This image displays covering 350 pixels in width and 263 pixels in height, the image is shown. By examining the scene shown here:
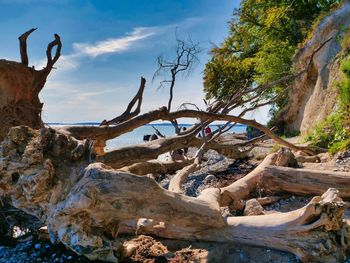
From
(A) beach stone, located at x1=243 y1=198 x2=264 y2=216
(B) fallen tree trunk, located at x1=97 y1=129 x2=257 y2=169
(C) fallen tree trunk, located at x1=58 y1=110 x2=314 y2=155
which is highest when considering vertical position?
(C) fallen tree trunk, located at x1=58 y1=110 x2=314 y2=155

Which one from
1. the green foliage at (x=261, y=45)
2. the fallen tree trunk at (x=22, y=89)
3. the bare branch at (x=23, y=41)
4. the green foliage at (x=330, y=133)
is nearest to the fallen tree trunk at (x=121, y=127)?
the fallen tree trunk at (x=22, y=89)

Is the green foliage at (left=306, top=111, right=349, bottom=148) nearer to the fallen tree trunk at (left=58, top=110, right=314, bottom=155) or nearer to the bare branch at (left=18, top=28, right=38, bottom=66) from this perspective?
the fallen tree trunk at (left=58, top=110, right=314, bottom=155)

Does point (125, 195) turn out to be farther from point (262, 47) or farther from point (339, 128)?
point (262, 47)

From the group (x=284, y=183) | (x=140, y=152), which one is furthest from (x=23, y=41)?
(x=284, y=183)

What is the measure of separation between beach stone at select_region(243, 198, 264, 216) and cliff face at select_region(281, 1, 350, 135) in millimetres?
6688

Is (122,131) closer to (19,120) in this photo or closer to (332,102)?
(19,120)

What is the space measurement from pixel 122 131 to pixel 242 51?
2416cm

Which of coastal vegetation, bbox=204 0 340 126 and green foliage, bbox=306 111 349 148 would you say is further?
coastal vegetation, bbox=204 0 340 126

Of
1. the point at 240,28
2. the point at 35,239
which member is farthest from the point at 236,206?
the point at 240,28

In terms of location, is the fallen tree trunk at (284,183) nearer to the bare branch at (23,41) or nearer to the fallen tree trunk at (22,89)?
the fallen tree trunk at (22,89)

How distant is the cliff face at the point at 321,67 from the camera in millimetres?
11646

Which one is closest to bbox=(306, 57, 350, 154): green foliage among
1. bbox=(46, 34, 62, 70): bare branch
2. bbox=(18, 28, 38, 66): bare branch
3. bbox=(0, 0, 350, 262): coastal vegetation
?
bbox=(0, 0, 350, 262): coastal vegetation

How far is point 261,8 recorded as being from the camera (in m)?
24.3

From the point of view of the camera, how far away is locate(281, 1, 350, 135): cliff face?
1165 centimetres
